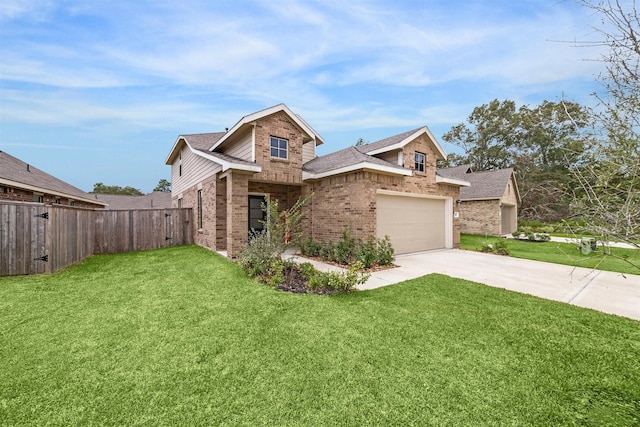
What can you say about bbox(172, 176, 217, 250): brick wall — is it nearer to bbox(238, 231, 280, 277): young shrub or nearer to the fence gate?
bbox(238, 231, 280, 277): young shrub

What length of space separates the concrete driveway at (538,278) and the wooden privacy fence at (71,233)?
8368 millimetres

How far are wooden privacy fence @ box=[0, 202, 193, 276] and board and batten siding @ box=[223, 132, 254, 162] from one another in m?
3.99

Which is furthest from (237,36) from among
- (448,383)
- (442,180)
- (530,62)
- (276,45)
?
(448,383)

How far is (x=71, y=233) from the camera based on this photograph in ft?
25.6

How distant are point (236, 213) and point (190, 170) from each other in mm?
6610

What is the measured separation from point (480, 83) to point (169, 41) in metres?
12.3

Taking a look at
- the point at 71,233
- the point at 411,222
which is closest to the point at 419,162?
the point at 411,222

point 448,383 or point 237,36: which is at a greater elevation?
point 237,36

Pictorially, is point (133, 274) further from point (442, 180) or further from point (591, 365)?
point (442, 180)

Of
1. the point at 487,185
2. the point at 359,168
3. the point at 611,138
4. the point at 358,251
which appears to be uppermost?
the point at 487,185

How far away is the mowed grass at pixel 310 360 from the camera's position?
2236 millimetres

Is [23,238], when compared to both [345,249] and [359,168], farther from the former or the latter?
[359,168]

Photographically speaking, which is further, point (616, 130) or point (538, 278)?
point (538, 278)

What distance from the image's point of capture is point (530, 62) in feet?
12.6
